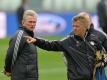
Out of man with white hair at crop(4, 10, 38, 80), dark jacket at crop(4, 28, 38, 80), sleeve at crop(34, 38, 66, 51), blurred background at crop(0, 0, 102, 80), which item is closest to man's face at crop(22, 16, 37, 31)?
man with white hair at crop(4, 10, 38, 80)

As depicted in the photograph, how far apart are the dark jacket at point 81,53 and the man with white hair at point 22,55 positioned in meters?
0.89

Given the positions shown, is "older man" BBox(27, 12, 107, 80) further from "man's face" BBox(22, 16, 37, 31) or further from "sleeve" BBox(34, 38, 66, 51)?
"man's face" BBox(22, 16, 37, 31)

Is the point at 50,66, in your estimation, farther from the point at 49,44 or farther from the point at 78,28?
the point at 78,28

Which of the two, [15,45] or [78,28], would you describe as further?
[15,45]

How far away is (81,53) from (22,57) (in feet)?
3.98

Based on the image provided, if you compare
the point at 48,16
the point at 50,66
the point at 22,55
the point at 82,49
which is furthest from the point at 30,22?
the point at 48,16

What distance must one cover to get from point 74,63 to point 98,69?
39 centimetres

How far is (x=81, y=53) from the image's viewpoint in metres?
10.4

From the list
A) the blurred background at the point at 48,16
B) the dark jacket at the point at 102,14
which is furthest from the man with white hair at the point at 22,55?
the blurred background at the point at 48,16

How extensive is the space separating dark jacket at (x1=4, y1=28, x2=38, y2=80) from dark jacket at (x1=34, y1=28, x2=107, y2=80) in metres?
0.90

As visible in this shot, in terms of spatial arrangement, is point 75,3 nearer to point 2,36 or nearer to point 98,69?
point 2,36

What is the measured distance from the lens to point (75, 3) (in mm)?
32562

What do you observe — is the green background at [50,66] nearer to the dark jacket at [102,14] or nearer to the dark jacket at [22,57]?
the dark jacket at [102,14]

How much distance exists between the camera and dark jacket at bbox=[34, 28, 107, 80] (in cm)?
1034
